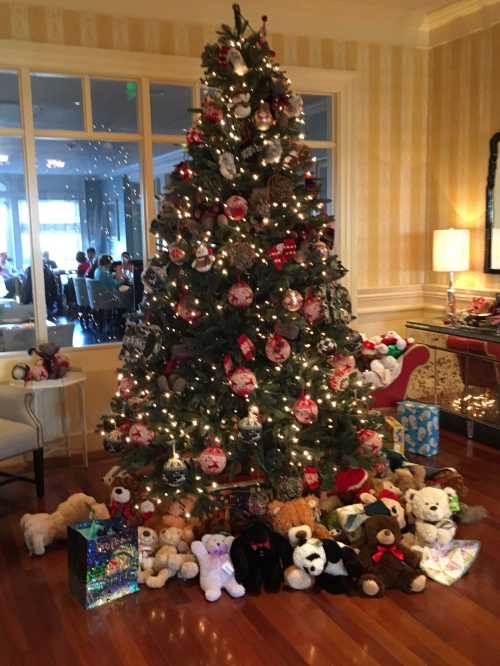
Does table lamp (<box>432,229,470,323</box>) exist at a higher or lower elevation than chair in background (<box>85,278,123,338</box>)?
higher

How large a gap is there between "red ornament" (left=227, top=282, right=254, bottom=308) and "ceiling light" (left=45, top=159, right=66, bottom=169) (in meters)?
2.08

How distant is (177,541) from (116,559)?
0.37m

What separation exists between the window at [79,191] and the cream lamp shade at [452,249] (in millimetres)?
2072

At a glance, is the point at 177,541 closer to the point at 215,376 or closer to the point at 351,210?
the point at 215,376

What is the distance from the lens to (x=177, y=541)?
9.89 feet

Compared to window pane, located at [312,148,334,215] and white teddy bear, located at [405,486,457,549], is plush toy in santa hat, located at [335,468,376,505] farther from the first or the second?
window pane, located at [312,148,334,215]

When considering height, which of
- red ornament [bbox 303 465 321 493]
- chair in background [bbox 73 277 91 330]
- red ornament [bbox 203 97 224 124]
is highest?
red ornament [bbox 203 97 224 124]

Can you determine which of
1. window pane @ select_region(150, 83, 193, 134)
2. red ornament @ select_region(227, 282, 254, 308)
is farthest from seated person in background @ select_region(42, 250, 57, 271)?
red ornament @ select_region(227, 282, 254, 308)

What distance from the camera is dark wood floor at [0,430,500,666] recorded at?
2.34 meters

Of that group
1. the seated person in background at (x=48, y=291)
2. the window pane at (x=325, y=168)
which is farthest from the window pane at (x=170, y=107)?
the seated person in background at (x=48, y=291)

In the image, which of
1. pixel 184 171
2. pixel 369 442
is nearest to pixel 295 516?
pixel 369 442

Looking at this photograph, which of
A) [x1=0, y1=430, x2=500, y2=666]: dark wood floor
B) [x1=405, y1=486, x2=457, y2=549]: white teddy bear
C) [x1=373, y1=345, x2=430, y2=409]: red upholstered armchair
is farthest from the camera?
[x1=373, y1=345, x2=430, y2=409]: red upholstered armchair

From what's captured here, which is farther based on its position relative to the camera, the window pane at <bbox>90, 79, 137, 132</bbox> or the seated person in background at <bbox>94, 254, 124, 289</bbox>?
the seated person in background at <bbox>94, 254, 124, 289</bbox>

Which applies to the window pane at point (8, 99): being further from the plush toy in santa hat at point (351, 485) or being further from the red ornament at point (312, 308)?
the plush toy in santa hat at point (351, 485)
